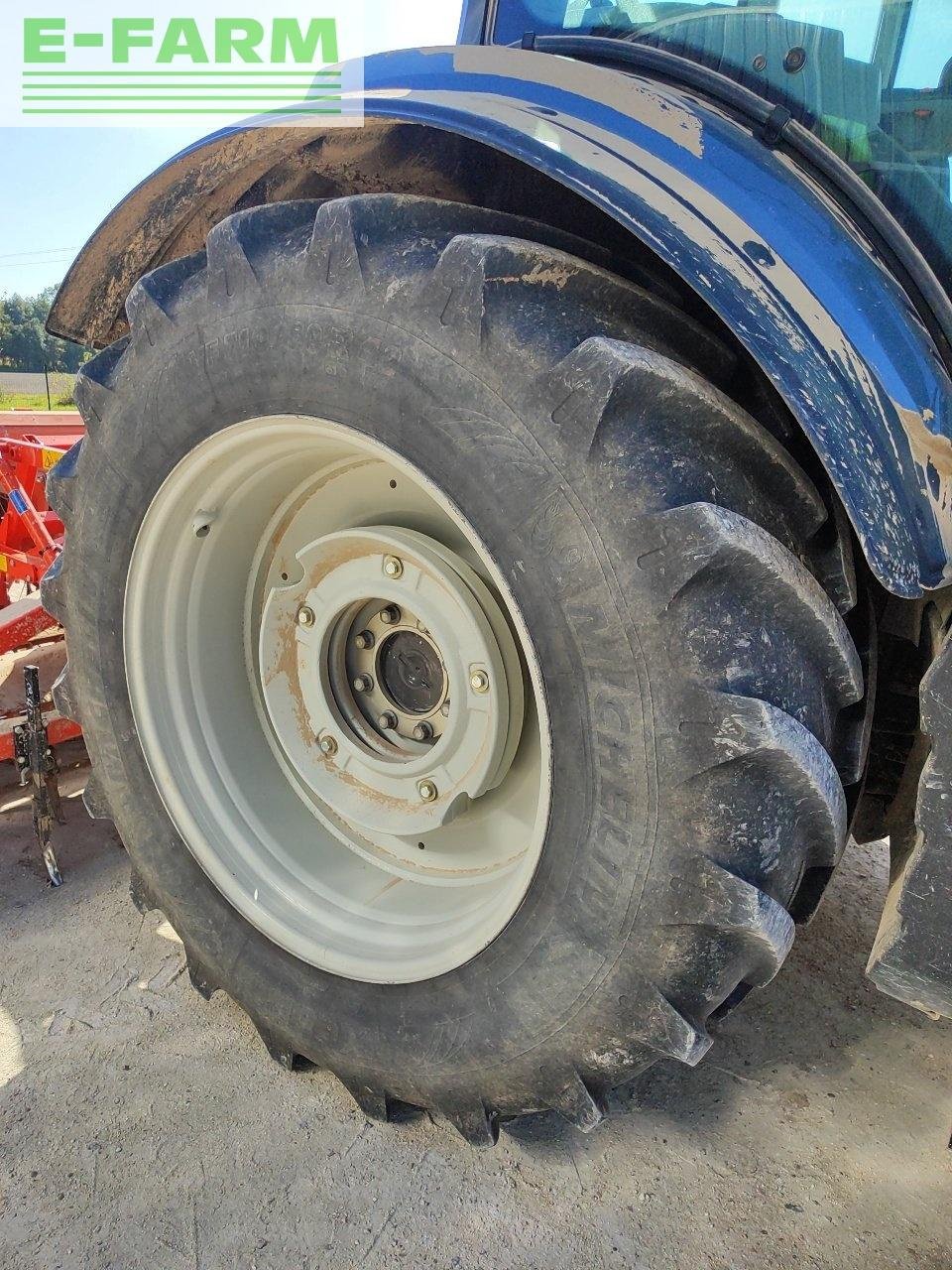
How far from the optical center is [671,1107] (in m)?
1.58

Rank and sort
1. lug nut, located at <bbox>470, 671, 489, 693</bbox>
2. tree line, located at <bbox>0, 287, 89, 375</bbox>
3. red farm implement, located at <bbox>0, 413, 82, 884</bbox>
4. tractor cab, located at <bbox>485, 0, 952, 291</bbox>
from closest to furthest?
tractor cab, located at <bbox>485, 0, 952, 291</bbox> → lug nut, located at <bbox>470, 671, 489, 693</bbox> → red farm implement, located at <bbox>0, 413, 82, 884</bbox> → tree line, located at <bbox>0, 287, 89, 375</bbox>

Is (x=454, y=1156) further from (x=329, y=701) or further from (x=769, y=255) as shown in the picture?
(x=769, y=255)

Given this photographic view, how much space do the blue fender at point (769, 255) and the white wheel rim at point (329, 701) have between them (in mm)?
481

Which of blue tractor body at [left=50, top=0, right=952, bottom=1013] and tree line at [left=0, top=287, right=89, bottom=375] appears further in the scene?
tree line at [left=0, top=287, right=89, bottom=375]

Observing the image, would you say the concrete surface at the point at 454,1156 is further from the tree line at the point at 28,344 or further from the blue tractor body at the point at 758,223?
the tree line at the point at 28,344

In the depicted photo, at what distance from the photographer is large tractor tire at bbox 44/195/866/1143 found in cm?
111

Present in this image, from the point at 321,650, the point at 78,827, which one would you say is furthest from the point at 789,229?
the point at 78,827

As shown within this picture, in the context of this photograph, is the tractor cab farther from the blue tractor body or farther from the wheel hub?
the wheel hub

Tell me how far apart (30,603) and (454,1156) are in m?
1.95

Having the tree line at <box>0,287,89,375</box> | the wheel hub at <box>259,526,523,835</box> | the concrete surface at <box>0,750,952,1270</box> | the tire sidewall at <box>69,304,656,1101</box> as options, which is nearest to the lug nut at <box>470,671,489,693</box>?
the wheel hub at <box>259,526,523,835</box>

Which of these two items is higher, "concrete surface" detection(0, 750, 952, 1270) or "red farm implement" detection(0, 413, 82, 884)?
"red farm implement" detection(0, 413, 82, 884)

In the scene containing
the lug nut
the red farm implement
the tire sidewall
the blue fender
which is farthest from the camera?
the red farm implement

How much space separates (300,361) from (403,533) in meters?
0.32

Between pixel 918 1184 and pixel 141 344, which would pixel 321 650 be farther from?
pixel 918 1184
